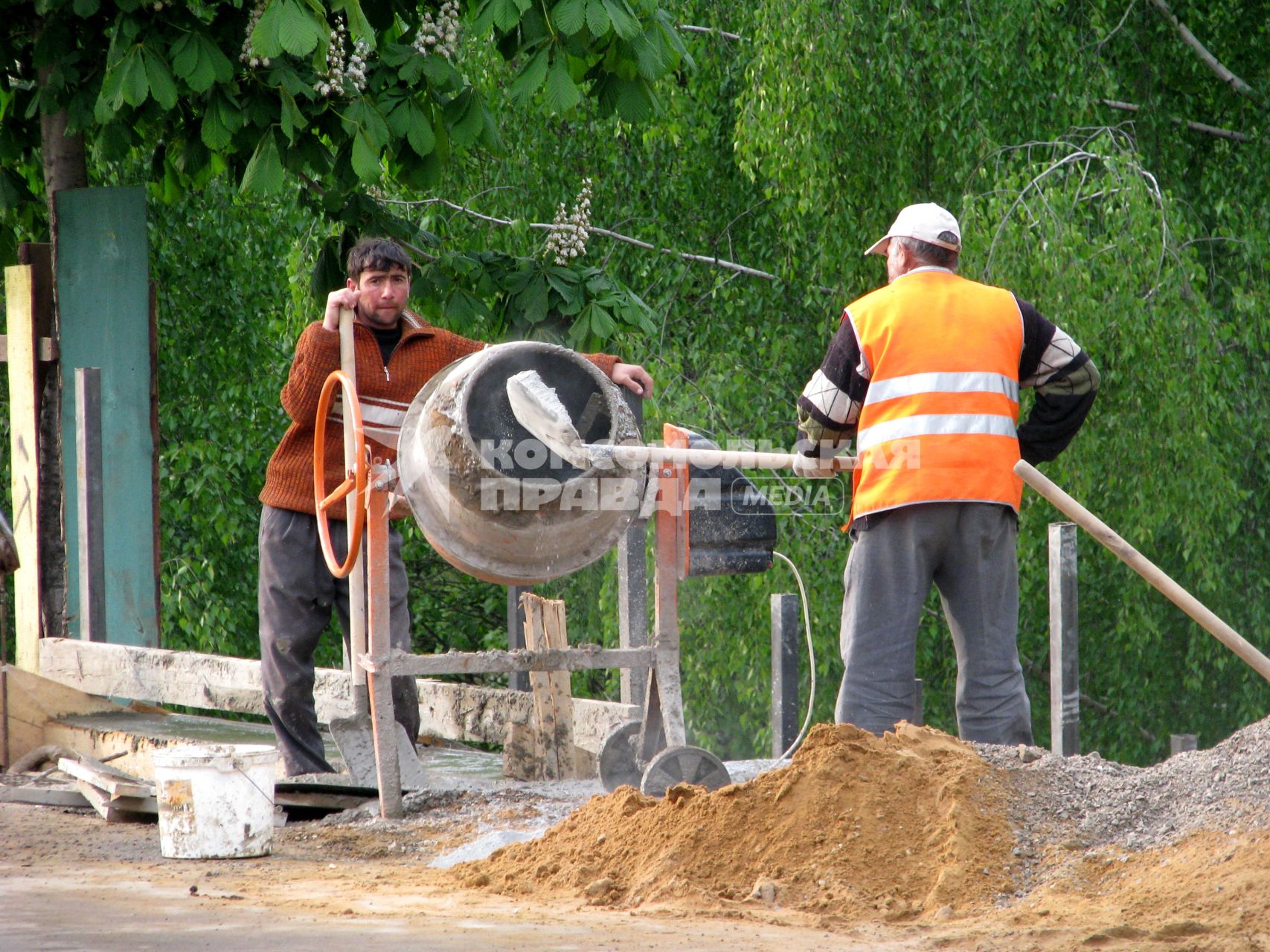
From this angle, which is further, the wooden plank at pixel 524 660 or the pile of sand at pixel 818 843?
the wooden plank at pixel 524 660

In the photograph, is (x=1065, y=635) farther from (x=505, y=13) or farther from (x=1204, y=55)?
(x=1204, y=55)

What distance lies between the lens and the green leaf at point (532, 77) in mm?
6016

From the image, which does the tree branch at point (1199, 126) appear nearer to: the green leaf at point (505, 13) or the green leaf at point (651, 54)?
the green leaf at point (651, 54)

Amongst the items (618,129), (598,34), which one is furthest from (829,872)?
(618,129)

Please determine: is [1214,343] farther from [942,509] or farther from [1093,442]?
[942,509]

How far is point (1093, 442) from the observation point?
7750 millimetres

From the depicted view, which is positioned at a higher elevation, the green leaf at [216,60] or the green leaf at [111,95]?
the green leaf at [216,60]

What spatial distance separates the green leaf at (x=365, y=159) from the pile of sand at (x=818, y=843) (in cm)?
286

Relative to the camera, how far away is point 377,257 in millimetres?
5199

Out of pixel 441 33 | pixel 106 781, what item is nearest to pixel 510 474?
pixel 106 781

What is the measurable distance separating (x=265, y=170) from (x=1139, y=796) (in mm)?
3869

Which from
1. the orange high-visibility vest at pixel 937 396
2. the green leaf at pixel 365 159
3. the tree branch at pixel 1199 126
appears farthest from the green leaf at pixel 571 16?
the tree branch at pixel 1199 126

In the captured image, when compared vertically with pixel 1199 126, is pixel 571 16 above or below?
below

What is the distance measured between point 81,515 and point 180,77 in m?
2.08
